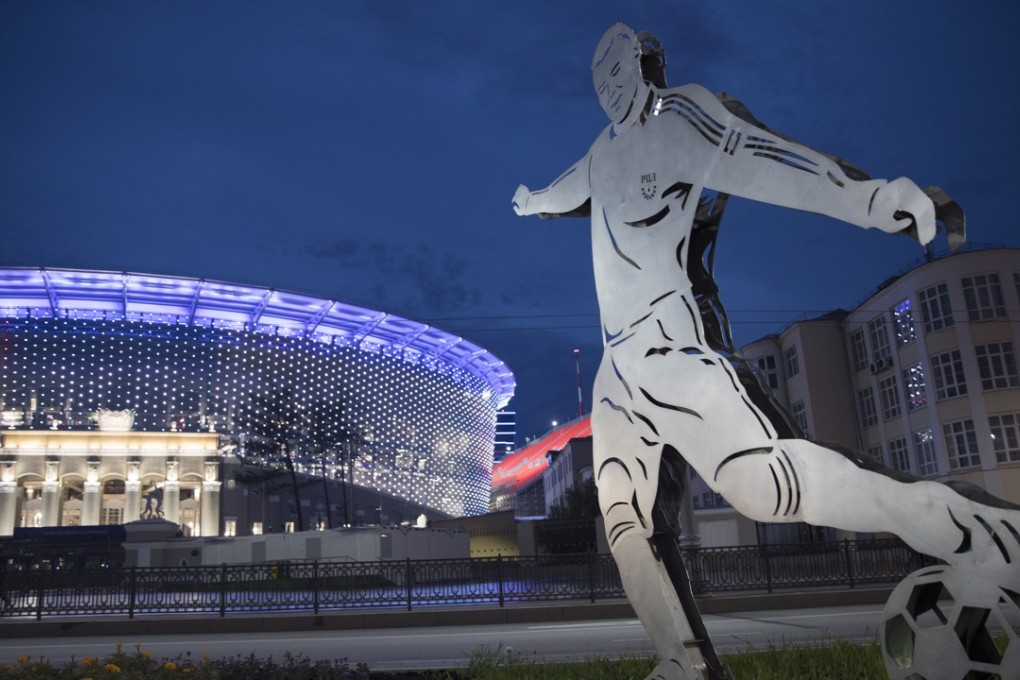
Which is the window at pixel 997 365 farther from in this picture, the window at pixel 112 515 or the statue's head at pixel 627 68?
the window at pixel 112 515

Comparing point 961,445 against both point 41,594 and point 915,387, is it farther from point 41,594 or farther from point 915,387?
point 41,594

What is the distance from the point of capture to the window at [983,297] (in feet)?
109

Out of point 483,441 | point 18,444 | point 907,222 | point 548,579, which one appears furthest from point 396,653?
point 483,441

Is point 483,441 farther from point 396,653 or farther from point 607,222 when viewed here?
point 607,222

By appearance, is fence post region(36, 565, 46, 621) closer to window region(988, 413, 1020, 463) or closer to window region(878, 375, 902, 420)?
window region(988, 413, 1020, 463)

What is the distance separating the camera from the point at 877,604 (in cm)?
1670

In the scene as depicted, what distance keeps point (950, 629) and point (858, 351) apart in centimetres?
4304

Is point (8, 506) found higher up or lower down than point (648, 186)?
higher up

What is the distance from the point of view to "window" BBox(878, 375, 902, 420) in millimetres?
38656

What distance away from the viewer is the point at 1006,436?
3219cm

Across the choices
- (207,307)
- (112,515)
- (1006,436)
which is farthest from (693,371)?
(112,515)

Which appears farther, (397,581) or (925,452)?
(925,452)

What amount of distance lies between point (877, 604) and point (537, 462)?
83.4 m

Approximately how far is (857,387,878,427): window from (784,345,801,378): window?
339 centimetres
